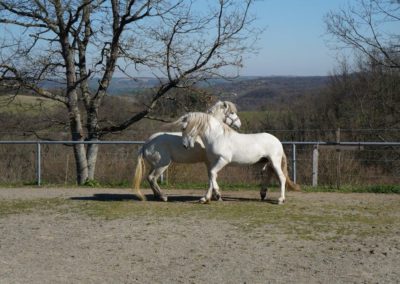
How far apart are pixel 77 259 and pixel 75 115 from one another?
386 inches

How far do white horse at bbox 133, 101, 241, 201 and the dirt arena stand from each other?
604mm

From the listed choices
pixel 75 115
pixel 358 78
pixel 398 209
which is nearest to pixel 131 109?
pixel 75 115

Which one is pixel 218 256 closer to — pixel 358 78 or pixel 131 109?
pixel 131 109

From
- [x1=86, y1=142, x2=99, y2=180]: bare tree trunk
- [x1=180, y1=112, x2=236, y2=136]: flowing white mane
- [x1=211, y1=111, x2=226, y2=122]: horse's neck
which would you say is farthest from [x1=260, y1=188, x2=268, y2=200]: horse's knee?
[x1=86, y1=142, x2=99, y2=180]: bare tree trunk

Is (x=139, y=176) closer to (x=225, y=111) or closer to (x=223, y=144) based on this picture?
(x=223, y=144)

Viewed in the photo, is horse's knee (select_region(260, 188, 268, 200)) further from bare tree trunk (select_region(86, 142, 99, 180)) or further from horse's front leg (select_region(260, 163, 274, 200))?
bare tree trunk (select_region(86, 142, 99, 180))

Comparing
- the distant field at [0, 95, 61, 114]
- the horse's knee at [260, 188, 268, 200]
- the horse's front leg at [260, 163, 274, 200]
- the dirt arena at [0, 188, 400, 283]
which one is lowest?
the dirt arena at [0, 188, 400, 283]

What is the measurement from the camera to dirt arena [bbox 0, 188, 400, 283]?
20.0 feet

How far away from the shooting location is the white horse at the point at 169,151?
10.9 meters

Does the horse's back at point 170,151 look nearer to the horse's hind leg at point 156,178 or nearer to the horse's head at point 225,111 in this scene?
the horse's hind leg at point 156,178

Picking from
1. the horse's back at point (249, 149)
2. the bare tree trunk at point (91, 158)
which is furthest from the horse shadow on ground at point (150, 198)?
the bare tree trunk at point (91, 158)

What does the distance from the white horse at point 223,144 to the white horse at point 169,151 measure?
1.36ft

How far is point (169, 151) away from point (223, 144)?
45.1 inches

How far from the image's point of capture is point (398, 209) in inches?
397
